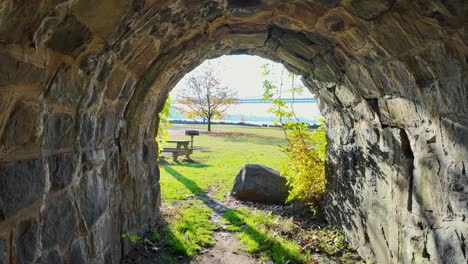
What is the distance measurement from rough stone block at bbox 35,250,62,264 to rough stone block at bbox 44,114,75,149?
63 centimetres

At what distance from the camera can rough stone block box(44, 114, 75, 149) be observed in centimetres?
202

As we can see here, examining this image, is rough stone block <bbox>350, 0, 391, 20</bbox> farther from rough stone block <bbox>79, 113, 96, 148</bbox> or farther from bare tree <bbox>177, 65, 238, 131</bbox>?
bare tree <bbox>177, 65, 238, 131</bbox>

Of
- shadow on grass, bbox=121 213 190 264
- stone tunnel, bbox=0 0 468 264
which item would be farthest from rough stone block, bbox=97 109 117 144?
shadow on grass, bbox=121 213 190 264

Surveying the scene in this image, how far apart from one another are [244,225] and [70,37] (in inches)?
164

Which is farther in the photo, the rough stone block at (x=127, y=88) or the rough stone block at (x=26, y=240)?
the rough stone block at (x=127, y=88)

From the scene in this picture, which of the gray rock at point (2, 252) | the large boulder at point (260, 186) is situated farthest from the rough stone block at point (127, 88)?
the large boulder at point (260, 186)

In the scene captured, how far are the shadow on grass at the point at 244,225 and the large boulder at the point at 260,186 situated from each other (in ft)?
2.02

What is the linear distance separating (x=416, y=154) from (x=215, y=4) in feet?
6.83

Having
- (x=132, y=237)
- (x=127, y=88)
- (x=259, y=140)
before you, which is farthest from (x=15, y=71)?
(x=259, y=140)

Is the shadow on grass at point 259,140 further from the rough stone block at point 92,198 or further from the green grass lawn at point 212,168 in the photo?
the rough stone block at point 92,198

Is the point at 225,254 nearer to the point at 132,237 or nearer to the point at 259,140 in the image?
the point at 132,237

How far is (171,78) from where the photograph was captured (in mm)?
4574

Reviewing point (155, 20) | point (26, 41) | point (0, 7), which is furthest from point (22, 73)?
point (155, 20)

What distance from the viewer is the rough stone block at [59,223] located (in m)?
1.99
